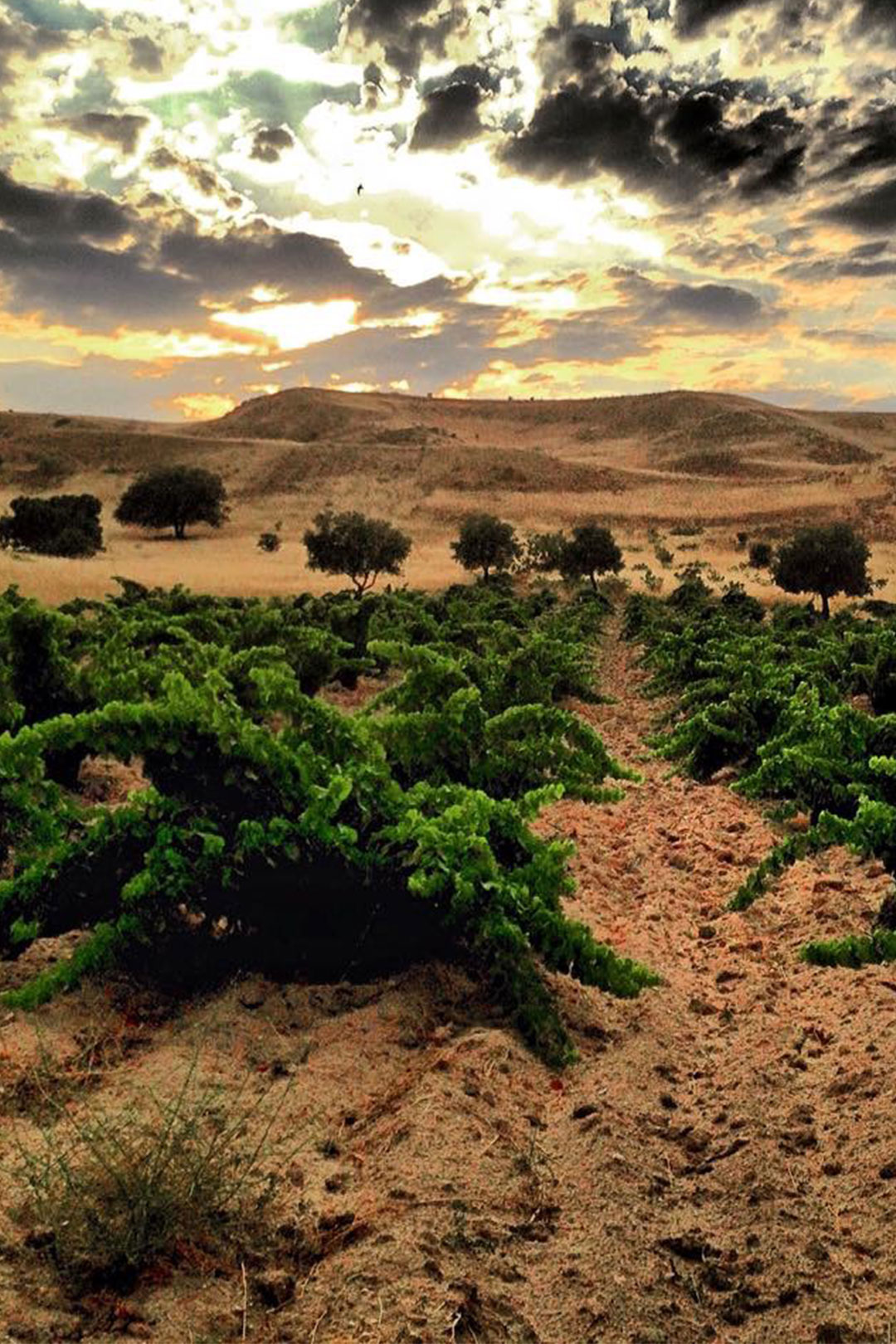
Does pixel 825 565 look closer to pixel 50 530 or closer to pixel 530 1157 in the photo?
pixel 530 1157

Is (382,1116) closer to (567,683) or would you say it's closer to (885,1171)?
(885,1171)

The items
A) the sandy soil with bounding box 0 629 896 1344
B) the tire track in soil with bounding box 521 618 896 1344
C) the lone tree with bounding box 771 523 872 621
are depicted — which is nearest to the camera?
the sandy soil with bounding box 0 629 896 1344

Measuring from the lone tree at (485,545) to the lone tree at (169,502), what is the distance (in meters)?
21.4

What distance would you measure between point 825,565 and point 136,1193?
36.2 metres

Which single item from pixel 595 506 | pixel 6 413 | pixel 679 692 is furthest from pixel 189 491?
pixel 6 413

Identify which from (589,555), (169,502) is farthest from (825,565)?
(169,502)

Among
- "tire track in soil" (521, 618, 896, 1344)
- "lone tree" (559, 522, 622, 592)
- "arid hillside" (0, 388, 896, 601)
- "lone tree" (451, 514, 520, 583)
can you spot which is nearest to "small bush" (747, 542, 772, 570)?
"arid hillside" (0, 388, 896, 601)

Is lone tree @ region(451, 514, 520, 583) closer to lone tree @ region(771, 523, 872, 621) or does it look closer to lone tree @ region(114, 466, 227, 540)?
lone tree @ region(771, 523, 872, 621)

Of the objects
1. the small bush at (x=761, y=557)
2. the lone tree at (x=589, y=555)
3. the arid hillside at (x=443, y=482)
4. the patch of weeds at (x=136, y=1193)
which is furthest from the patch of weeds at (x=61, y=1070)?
the small bush at (x=761, y=557)

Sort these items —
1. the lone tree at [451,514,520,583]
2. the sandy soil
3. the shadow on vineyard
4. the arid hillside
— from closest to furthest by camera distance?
the sandy soil → the shadow on vineyard → the lone tree at [451,514,520,583] → the arid hillside

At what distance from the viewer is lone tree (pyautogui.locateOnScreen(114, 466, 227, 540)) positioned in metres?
66.4

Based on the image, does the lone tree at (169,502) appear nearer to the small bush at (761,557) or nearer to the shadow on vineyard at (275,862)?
the small bush at (761,557)

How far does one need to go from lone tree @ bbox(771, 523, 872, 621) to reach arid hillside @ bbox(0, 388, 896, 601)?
20831 millimetres

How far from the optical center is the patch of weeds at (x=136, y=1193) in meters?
3.17
